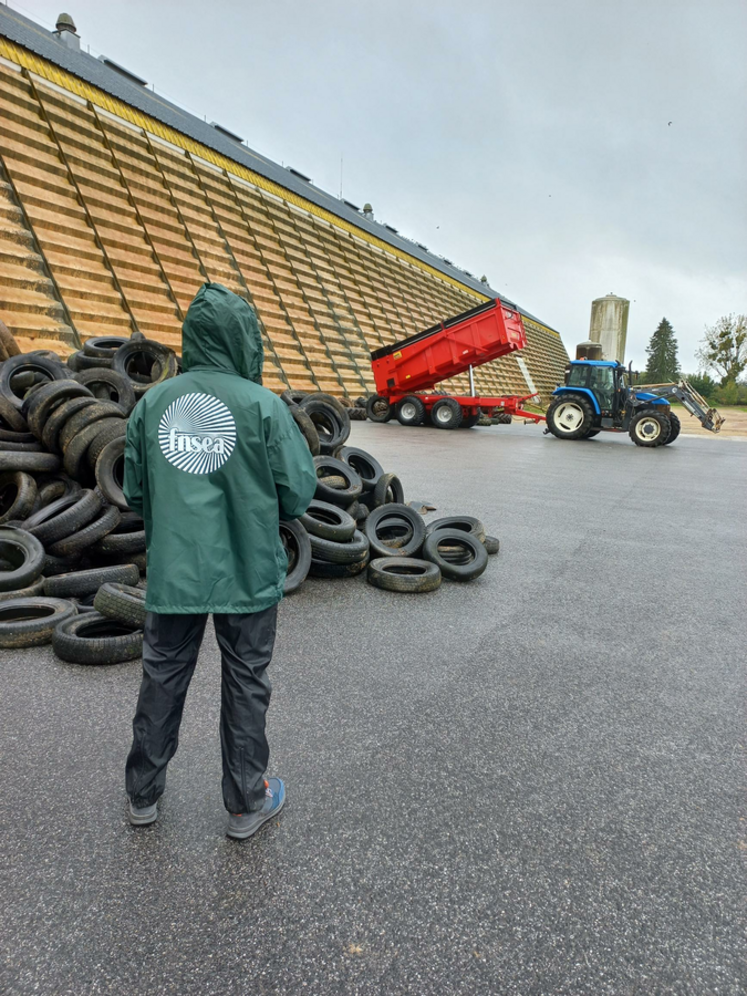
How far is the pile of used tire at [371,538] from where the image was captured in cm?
489

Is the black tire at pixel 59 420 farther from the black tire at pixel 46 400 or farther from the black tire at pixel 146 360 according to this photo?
the black tire at pixel 146 360

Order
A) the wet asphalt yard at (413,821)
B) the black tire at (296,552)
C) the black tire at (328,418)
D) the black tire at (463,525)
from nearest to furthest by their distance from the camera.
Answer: the wet asphalt yard at (413,821)
the black tire at (296,552)
the black tire at (463,525)
the black tire at (328,418)

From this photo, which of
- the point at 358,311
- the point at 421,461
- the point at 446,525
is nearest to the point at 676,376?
the point at 358,311

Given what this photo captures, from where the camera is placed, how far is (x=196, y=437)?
6.66 feet

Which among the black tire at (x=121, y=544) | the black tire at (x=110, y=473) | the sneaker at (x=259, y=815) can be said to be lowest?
the sneaker at (x=259, y=815)

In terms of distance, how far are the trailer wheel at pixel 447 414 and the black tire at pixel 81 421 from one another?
14.8 meters

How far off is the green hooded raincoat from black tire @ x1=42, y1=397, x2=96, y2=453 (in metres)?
3.67

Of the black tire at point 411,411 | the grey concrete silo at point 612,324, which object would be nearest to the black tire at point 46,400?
the black tire at point 411,411

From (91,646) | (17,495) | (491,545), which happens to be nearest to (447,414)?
(491,545)

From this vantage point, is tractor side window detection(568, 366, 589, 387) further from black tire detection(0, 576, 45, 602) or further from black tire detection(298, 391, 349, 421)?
black tire detection(0, 576, 45, 602)

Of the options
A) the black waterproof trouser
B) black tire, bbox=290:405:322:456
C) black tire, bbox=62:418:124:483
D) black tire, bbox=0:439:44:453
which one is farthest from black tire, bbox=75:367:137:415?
the black waterproof trouser

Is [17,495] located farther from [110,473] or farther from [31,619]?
[31,619]

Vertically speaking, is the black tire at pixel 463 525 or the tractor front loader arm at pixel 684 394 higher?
the tractor front loader arm at pixel 684 394

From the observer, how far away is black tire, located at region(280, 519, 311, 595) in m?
4.71
